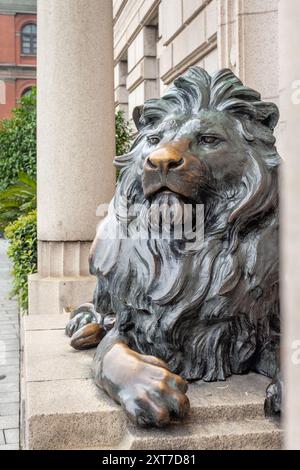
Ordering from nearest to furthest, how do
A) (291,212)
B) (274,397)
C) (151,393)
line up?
(291,212) < (151,393) < (274,397)

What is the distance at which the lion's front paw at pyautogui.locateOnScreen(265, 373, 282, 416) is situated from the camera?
2250mm

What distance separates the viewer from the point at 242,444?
2.20 meters

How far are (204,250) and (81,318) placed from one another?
125 cm

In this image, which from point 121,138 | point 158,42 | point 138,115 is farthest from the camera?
point 158,42

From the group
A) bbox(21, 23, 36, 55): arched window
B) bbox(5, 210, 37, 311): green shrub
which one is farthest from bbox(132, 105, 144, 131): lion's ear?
bbox(21, 23, 36, 55): arched window

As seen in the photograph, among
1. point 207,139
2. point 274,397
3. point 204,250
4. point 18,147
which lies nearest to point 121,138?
point 18,147

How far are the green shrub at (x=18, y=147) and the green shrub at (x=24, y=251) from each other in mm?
4849

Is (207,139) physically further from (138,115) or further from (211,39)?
(211,39)

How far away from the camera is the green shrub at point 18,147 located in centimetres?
1378

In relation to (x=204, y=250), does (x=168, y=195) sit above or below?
above

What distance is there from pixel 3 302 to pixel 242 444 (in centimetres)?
837

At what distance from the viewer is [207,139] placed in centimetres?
248

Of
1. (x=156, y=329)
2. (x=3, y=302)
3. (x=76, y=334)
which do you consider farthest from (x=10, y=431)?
(x=3, y=302)

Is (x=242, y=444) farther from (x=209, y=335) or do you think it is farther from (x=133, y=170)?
(x=133, y=170)
